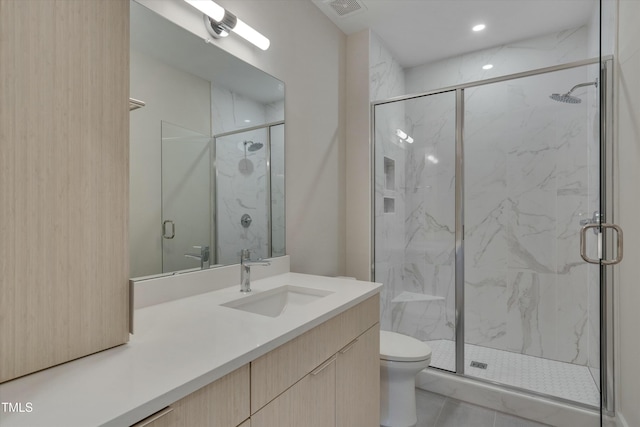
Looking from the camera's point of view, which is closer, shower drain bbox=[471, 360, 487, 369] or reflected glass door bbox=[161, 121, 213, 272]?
reflected glass door bbox=[161, 121, 213, 272]

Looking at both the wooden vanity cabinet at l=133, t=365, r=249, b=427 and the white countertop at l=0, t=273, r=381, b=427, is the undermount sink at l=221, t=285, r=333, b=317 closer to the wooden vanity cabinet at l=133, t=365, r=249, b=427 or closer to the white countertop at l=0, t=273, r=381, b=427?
the white countertop at l=0, t=273, r=381, b=427

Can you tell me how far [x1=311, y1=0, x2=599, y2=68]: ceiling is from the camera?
2.22 m

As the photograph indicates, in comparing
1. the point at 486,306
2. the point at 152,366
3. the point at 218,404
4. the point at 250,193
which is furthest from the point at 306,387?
the point at 486,306

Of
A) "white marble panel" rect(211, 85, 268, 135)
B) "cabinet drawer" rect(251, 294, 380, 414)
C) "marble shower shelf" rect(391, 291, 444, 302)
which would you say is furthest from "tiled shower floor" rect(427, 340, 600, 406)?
"white marble panel" rect(211, 85, 268, 135)

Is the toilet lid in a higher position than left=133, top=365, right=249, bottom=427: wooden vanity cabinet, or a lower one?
lower

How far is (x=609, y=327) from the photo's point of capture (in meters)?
1.76

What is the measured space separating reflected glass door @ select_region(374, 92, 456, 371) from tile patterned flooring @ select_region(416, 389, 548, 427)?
0.40 m

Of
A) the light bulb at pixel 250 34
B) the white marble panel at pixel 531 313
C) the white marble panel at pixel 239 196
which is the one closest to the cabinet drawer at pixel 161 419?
the white marble panel at pixel 239 196

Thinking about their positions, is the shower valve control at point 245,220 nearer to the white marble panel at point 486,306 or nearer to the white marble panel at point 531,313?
the white marble panel at point 486,306

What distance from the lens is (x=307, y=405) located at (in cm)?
100

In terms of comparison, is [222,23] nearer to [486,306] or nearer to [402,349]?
[402,349]

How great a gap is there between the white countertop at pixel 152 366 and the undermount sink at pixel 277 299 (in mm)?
207

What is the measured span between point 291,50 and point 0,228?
5.73 feet

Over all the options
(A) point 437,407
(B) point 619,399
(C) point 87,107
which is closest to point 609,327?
(B) point 619,399
